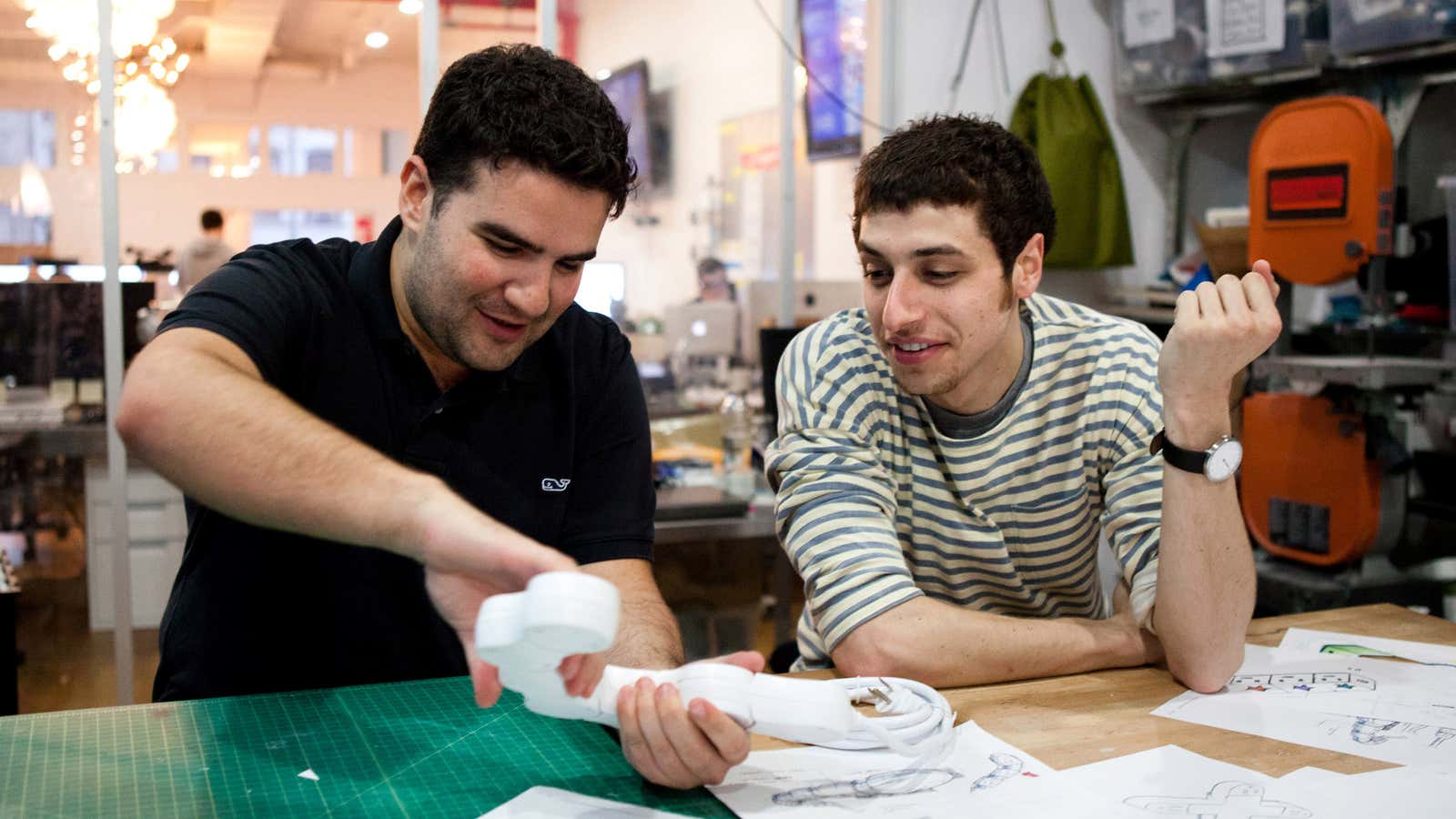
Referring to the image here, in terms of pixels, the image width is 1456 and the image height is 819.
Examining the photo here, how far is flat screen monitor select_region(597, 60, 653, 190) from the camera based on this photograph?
641 cm

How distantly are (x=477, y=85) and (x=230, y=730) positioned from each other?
77 cm

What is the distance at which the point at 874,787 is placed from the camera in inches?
45.7

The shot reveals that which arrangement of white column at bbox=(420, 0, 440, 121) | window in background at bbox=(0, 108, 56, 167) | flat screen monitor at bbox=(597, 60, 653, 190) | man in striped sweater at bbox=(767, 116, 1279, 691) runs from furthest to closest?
1. flat screen monitor at bbox=(597, 60, 653, 190)
2. white column at bbox=(420, 0, 440, 121)
3. window in background at bbox=(0, 108, 56, 167)
4. man in striped sweater at bbox=(767, 116, 1279, 691)

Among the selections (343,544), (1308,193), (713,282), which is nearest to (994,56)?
(1308,193)

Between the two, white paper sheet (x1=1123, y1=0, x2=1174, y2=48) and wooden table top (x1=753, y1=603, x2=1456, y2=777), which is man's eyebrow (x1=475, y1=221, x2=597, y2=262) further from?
white paper sheet (x1=1123, y1=0, x2=1174, y2=48)

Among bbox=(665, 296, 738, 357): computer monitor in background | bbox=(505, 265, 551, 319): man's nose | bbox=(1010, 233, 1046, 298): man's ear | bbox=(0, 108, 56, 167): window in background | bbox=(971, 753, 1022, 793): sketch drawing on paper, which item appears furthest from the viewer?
bbox=(665, 296, 738, 357): computer monitor in background

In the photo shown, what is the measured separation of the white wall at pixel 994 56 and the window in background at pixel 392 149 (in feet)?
6.04

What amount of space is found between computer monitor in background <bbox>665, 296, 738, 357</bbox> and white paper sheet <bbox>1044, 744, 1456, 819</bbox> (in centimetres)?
396

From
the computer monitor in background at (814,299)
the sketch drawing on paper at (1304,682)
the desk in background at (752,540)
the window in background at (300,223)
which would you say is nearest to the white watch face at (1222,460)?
the sketch drawing on paper at (1304,682)

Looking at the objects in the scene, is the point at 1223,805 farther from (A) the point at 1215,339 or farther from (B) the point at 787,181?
(B) the point at 787,181

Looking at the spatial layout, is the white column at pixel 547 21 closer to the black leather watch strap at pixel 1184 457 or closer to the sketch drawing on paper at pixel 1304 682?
the black leather watch strap at pixel 1184 457

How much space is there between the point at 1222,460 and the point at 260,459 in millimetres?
1127

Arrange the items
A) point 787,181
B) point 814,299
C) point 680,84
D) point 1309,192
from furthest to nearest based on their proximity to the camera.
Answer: point 680,84, point 814,299, point 787,181, point 1309,192

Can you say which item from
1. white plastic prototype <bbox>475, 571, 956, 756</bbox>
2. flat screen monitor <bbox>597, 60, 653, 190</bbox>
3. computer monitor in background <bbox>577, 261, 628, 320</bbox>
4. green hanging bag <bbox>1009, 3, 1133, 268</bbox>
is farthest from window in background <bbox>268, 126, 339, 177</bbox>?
white plastic prototype <bbox>475, 571, 956, 756</bbox>
